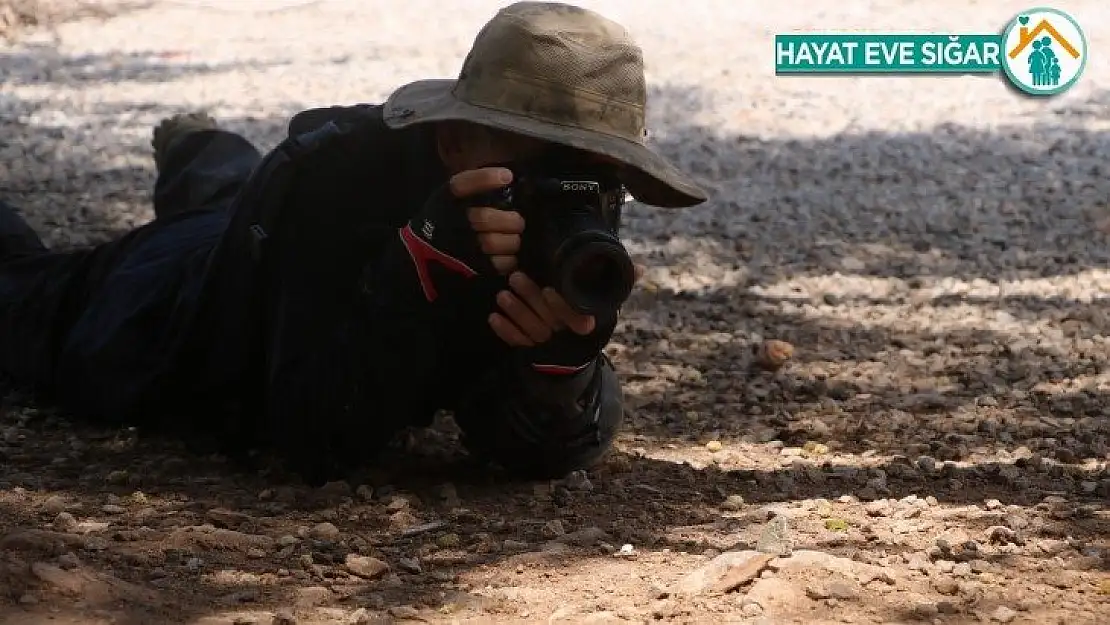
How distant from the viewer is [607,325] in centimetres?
254

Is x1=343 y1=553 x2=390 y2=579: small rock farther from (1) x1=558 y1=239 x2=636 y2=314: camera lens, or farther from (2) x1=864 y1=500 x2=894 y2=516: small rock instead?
(2) x1=864 y1=500 x2=894 y2=516: small rock

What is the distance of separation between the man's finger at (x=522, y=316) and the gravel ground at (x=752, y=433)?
1.20ft

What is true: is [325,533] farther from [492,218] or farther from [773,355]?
[773,355]

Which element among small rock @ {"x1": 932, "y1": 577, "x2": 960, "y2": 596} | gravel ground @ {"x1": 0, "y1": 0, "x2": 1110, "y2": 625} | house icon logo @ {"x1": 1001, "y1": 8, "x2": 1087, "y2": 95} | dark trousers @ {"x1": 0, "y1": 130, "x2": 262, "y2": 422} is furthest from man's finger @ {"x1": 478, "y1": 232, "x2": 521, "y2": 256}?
house icon logo @ {"x1": 1001, "y1": 8, "x2": 1087, "y2": 95}

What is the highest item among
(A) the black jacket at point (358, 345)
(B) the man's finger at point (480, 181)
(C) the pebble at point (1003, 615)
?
(B) the man's finger at point (480, 181)

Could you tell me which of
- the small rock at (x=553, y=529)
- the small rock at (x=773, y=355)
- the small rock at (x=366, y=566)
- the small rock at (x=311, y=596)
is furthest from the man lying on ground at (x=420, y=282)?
the small rock at (x=773, y=355)

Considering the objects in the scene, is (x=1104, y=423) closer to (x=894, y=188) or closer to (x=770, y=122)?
(x=894, y=188)

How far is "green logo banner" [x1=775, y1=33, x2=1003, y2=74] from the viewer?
859 cm

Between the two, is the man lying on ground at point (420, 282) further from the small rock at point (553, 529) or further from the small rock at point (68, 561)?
the small rock at point (68, 561)

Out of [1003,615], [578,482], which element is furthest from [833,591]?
[578,482]

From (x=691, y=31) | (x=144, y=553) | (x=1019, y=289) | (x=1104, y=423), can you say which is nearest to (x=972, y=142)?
(x=1019, y=289)

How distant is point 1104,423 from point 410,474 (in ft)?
5.47

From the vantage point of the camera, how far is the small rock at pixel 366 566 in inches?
93.7

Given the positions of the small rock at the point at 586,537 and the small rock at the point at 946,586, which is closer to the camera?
the small rock at the point at 946,586
